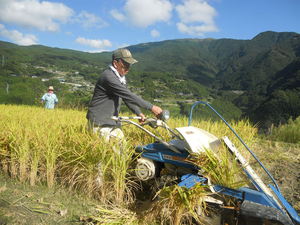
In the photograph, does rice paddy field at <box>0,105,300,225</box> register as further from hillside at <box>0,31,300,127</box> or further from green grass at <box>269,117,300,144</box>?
hillside at <box>0,31,300,127</box>

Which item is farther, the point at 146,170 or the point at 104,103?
the point at 104,103

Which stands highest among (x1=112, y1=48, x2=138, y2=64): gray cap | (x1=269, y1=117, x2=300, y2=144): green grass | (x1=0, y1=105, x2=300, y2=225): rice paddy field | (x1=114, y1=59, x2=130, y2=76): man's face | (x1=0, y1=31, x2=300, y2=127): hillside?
(x1=0, y1=31, x2=300, y2=127): hillside

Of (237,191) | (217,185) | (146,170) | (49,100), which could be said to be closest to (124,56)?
(146,170)

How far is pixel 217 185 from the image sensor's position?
234cm

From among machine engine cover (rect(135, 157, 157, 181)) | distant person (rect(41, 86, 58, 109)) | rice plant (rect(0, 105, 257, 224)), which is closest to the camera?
rice plant (rect(0, 105, 257, 224))

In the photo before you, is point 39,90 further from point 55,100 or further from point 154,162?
point 154,162

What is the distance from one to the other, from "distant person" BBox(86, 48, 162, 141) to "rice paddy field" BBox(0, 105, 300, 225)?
0.62 feet

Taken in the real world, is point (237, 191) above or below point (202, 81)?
below

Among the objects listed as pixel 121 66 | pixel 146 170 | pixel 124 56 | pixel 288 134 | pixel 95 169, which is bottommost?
pixel 95 169

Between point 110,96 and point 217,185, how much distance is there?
66.9 inches

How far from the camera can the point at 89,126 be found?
342cm

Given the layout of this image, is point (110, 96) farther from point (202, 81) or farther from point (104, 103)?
point (202, 81)

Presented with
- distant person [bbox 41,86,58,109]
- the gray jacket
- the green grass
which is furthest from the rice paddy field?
distant person [bbox 41,86,58,109]

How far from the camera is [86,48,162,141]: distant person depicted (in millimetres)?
3045
